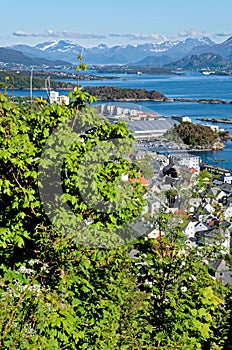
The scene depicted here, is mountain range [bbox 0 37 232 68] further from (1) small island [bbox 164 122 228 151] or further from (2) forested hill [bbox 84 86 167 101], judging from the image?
(1) small island [bbox 164 122 228 151]

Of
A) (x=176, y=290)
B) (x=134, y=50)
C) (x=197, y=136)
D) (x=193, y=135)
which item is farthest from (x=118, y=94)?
(x=134, y=50)

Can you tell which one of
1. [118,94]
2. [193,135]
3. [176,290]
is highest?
[176,290]

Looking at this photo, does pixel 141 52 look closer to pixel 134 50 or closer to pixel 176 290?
pixel 134 50

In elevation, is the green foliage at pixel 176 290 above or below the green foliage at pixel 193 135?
above

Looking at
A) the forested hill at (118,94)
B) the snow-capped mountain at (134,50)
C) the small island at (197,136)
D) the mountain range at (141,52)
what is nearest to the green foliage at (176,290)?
the small island at (197,136)

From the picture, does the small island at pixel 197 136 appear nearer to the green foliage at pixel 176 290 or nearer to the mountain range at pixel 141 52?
the green foliage at pixel 176 290

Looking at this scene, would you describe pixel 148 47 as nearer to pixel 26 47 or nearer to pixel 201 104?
pixel 26 47

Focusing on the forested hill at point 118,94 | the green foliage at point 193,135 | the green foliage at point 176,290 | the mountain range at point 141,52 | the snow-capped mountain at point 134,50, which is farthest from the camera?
the snow-capped mountain at point 134,50

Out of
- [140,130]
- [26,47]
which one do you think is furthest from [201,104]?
[26,47]
